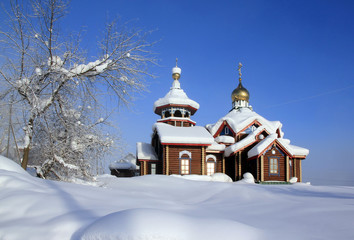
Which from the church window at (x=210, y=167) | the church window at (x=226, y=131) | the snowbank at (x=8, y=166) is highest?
the church window at (x=226, y=131)

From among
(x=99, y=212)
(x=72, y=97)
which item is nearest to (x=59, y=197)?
(x=99, y=212)

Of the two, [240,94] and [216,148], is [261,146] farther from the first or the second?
[240,94]

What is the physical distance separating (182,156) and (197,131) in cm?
233

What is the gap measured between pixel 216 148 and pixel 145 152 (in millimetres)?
5129

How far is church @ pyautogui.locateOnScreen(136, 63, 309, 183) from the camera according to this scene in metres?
16.9

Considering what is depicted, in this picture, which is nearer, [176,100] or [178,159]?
[178,159]

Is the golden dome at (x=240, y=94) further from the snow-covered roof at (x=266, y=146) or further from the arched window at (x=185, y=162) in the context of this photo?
the arched window at (x=185, y=162)

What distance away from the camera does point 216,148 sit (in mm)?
18703

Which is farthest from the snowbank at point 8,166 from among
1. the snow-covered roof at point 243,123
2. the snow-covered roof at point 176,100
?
the snow-covered roof at point 243,123

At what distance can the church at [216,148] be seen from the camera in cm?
1691

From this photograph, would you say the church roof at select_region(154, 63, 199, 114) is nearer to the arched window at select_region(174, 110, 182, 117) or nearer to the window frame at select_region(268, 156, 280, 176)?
the arched window at select_region(174, 110, 182, 117)

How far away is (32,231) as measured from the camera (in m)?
2.65

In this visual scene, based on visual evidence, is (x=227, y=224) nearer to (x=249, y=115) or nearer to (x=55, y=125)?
(x=55, y=125)

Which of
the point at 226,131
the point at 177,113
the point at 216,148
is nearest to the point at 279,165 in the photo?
the point at 216,148
